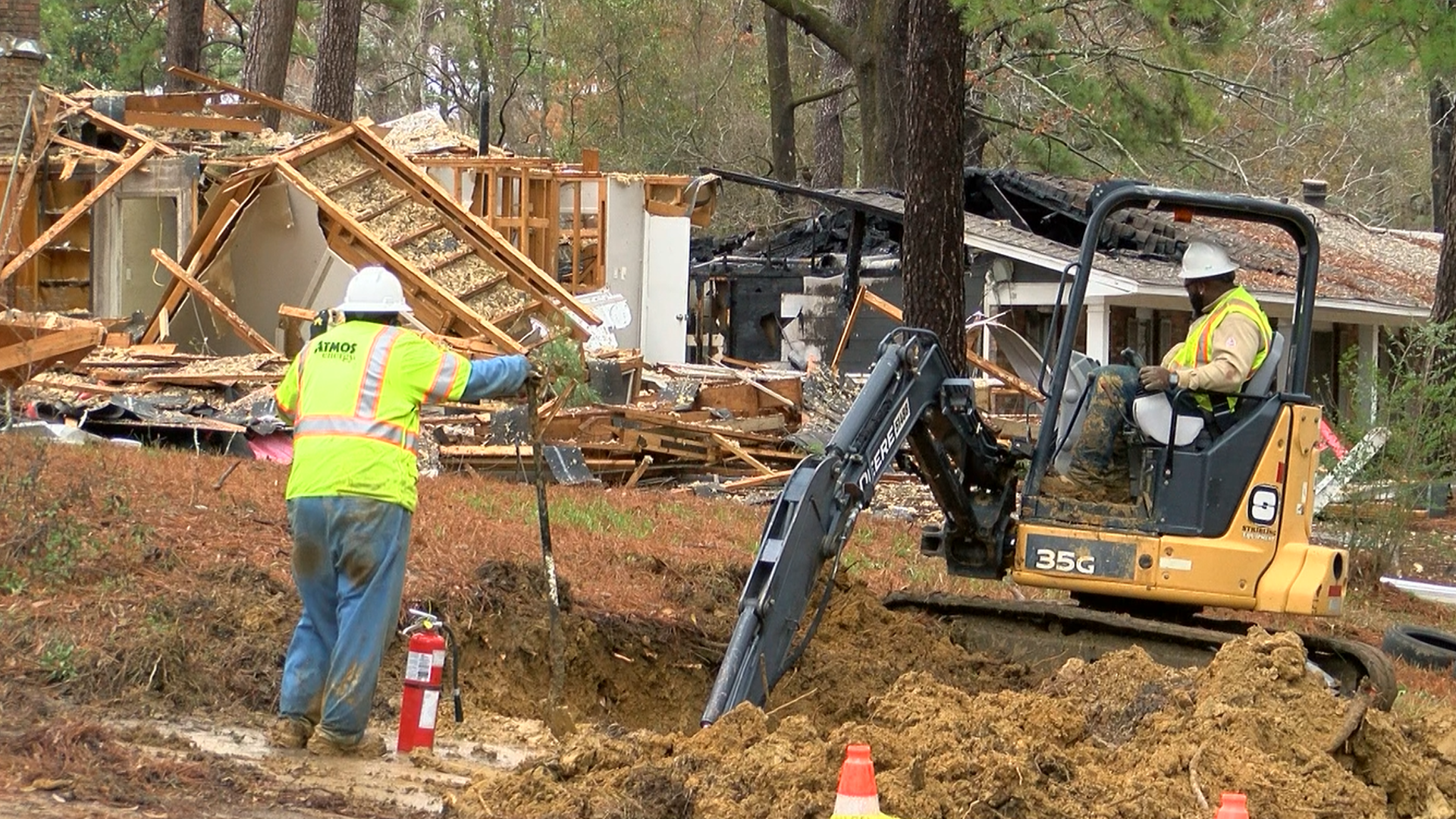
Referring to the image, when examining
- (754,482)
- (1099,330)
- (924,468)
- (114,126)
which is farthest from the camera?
(1099,330)

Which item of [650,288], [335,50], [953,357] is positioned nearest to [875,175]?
[650,288]

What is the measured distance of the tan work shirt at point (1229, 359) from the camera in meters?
8.89

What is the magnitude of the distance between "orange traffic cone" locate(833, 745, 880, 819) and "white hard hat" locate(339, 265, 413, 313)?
10.9 feet

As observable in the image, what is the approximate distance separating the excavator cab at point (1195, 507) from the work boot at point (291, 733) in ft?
12.3

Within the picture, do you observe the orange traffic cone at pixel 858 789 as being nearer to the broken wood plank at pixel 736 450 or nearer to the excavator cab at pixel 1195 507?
the excavator cab at pixel 1195 507

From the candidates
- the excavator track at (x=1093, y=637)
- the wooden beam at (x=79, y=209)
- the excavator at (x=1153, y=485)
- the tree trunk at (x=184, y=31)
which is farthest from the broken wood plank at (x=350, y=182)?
the excavator at (x=1153, y=485)

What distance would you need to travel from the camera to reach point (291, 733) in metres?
7.65

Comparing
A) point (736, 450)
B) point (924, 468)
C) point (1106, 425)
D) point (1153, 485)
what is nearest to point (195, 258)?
point (736, 450)

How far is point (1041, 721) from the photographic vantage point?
723cm

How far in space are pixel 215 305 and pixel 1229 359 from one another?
43.5 feet

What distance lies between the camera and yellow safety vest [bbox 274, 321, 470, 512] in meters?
7.59

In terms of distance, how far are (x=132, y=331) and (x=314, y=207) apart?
2.69 metres

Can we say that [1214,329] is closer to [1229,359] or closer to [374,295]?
[1229,359]

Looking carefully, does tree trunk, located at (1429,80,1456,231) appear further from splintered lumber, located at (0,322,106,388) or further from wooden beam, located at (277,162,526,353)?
splintered lumber, located at (0,322,106,388)
